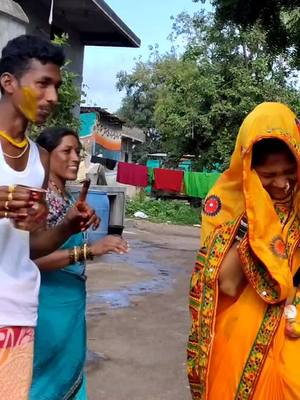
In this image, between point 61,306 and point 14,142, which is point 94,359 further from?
point 14,142

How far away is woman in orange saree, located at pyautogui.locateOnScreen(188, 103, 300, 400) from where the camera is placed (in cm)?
184

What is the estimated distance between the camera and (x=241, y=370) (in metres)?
1.90

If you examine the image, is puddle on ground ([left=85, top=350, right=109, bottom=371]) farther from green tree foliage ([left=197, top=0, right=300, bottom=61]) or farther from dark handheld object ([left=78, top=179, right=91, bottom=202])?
green tree foliage ([left=197, top=0, right=300, bottom=61])

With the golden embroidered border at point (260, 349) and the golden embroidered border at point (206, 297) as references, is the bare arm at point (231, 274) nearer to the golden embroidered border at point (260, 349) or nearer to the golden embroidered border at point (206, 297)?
the golden embroidered border at point (206, 297)

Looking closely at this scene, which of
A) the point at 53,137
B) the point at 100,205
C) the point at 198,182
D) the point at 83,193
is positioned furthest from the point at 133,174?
the point at 83,193

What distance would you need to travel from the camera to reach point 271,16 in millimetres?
7770

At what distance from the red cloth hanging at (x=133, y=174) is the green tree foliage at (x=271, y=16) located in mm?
11679

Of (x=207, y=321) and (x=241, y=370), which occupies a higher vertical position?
(x=207, y=321)

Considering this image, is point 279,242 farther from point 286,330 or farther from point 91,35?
point 91,35

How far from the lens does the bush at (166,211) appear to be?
18.2 metres

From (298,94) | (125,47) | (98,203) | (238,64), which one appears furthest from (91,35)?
(298,94)

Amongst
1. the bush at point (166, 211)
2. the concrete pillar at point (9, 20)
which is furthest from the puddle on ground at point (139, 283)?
the bush at point (166, 211)

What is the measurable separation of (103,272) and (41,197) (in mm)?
6617

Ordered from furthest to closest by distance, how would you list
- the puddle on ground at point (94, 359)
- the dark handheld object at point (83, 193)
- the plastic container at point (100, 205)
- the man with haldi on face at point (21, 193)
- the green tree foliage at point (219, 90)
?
the green tree foliage at point (219, 90) → the plastic container at point (100, 205) → the puddle on ground at point (94, 359) → the dark handheld object at point (83, 193) → the man with haldi on face at point (21, 193)
